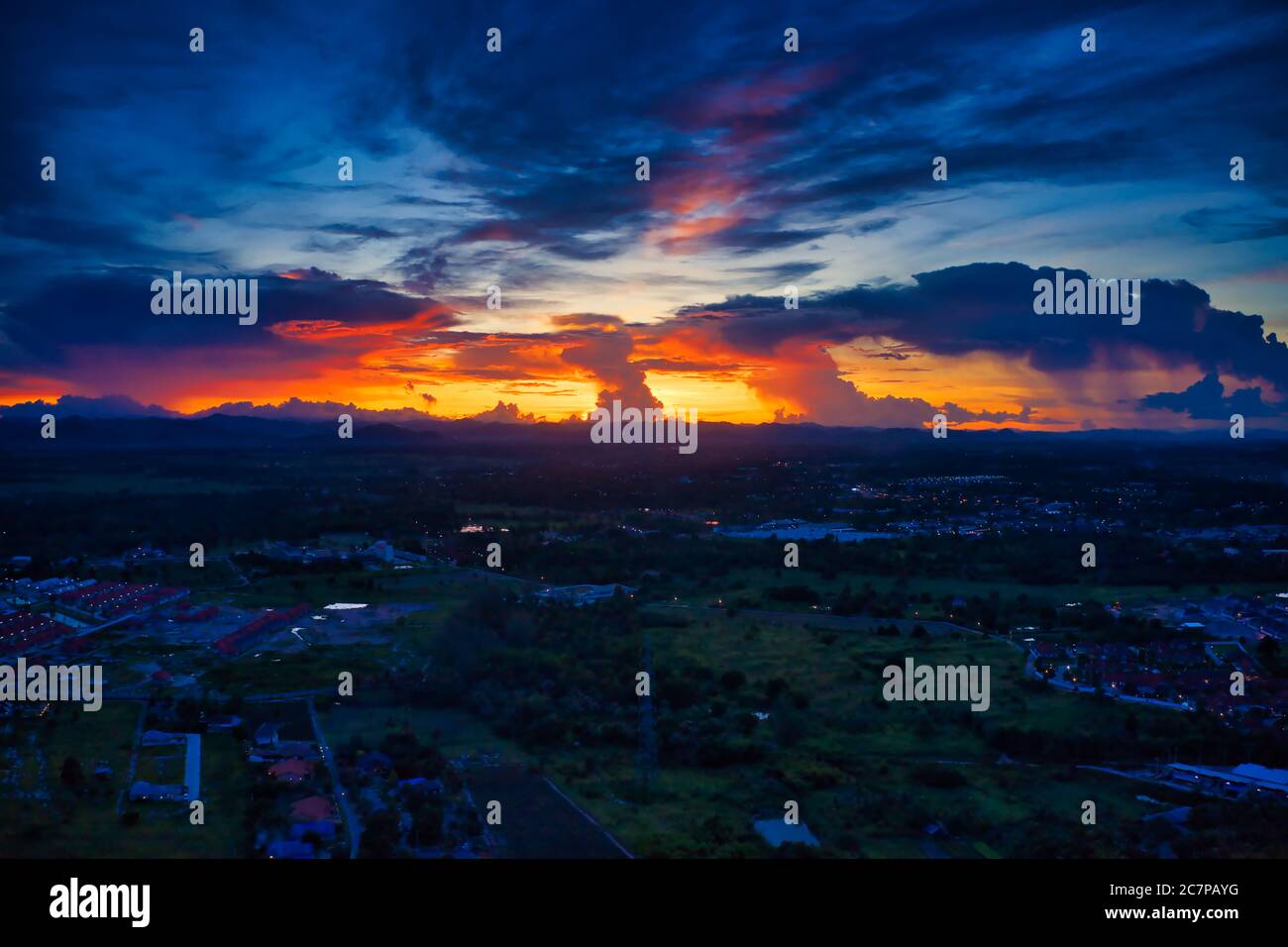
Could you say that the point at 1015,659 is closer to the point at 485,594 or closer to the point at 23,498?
the point at 485,594

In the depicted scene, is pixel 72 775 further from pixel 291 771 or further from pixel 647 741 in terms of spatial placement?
pixel 647 741

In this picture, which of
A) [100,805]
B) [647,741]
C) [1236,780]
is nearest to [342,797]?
[100,805]

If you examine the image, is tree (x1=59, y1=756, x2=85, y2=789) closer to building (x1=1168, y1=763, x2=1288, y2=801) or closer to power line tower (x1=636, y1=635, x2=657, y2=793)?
power line tower (x1=636, y1=635, x2=657, y2=793)

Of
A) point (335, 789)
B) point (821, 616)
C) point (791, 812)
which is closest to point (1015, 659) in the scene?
point (821, 616)

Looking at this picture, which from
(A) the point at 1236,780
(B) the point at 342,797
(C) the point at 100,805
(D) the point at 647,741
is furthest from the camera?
(D) the point at 647,741

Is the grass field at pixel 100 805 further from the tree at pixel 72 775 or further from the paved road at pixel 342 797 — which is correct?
the paved road at pixel 342 797

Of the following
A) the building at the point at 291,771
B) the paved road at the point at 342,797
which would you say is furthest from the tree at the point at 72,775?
the paved road at the point at 342,797
